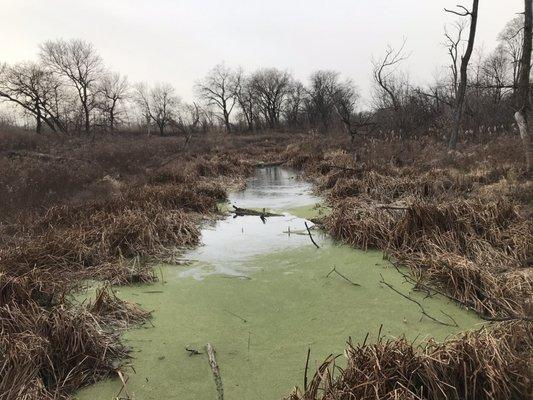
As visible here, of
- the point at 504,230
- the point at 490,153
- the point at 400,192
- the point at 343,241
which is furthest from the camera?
the point at 490,153

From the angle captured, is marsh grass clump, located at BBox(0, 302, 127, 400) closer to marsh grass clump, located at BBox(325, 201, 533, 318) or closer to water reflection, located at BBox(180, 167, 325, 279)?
water reflection, located at BBox(180, 167, 325, 279)

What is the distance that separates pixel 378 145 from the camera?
68.3 ft

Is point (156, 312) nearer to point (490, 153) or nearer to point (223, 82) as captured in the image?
point (490, 153)

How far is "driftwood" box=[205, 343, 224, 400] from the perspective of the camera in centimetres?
354

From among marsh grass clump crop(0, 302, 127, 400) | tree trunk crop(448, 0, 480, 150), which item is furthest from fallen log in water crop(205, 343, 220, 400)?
tree trunk crop(448, 0, 480, 150)

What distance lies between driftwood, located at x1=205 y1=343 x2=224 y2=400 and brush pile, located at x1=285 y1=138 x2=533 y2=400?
2.39ft

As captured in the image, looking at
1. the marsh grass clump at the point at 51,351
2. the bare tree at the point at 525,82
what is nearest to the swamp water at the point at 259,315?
the marsh grass clump at the point at 51,351

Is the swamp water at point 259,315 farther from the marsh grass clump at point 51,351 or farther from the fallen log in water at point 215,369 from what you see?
the marsh grass clump at point 51,351

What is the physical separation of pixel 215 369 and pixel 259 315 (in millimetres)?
1338

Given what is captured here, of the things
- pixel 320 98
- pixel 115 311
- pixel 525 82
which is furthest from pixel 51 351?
pixel 320 98

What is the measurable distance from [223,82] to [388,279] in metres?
65.7

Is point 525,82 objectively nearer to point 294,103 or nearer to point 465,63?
point 465,63

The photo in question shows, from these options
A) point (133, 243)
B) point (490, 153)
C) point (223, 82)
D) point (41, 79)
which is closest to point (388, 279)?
point (133, 243)

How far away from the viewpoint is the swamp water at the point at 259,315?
12.3ft
